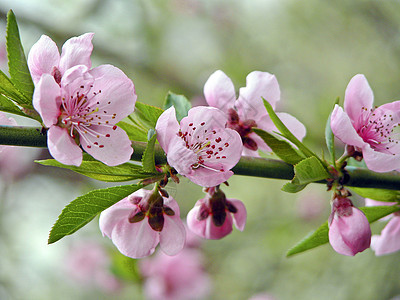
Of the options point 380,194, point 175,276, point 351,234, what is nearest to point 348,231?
point 351,234

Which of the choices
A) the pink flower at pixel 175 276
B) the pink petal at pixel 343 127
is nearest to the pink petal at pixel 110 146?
the pink petal at pixel 343 127

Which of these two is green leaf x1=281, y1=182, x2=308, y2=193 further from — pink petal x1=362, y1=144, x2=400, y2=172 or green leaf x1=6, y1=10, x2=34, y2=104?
green leaf x1=6, y1=10, x2=34, y2=104

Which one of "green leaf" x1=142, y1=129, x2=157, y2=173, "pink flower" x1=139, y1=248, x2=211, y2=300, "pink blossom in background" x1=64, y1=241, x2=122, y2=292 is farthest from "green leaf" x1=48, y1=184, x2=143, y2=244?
"pink blossom in background" x1=64, y1=241, x2=122, y2=292

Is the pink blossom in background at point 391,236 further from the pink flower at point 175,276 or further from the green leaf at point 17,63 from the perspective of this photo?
the pink flower at point 175,276

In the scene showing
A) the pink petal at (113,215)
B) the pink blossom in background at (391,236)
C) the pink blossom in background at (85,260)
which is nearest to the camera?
the pink petal at (113,215)

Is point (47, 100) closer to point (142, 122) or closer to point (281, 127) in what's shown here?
point (142, 122)

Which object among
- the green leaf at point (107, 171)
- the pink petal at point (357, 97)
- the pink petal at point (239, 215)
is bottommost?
the pink petal at point (239, 215)

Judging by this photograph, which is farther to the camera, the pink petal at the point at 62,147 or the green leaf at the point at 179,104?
the green leaf at the point at 179,104
